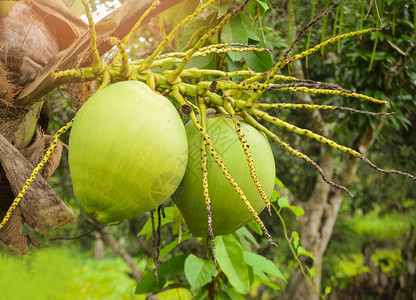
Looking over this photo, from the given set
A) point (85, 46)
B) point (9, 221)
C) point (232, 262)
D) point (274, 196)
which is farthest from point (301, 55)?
point (274, 196)

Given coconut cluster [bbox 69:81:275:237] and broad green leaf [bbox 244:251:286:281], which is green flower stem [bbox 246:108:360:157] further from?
broad green leaf [bbox 244:251:286:281]

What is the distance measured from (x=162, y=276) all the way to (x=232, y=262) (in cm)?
30

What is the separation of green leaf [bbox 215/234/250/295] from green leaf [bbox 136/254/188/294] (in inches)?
8.8

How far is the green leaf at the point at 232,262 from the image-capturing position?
1.28 metres

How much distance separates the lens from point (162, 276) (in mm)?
1469

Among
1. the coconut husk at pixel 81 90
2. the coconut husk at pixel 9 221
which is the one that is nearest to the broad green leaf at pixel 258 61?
the coconut husk at pixel 81 90

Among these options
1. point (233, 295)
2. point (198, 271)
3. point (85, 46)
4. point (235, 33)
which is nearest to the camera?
point (85, 46)

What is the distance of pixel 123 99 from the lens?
0.74m

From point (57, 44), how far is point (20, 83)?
14cm

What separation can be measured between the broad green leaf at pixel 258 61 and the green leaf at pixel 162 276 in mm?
768

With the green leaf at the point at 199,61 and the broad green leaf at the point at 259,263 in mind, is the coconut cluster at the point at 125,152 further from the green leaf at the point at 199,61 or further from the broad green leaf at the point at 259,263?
the broad green leaf at the point at 259,263

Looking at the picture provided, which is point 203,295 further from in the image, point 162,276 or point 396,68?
point 396,68

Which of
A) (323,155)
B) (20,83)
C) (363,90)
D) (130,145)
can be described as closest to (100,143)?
(130,145)

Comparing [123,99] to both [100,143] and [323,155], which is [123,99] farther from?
[323,155]
